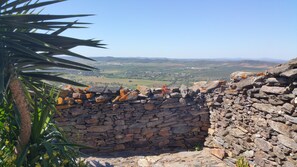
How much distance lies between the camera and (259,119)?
17.0 feet

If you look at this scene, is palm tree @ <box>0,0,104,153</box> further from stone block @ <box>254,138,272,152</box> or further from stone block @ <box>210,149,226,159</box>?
stone block @ <box>210,149,226,159</box>

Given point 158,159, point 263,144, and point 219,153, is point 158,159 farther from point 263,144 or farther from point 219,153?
point 263,144

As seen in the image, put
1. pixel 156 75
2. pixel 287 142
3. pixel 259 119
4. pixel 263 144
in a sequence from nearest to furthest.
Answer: pixel 287 142 → pixel 263 144 → pixel 259 119 → pixel 156 75

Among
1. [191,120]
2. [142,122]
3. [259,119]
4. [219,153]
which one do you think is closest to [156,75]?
[191,120]

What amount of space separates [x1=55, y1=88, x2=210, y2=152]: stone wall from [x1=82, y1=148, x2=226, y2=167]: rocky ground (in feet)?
1.05

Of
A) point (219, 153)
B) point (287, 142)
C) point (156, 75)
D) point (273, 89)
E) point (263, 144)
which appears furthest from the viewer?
point (156, 75)

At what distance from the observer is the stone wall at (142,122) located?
6492 mm

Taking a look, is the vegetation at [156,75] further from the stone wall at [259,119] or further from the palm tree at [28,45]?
the palm tree at [28,45]

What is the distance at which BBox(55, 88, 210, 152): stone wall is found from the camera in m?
6.49

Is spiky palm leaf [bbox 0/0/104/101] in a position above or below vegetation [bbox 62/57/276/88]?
above

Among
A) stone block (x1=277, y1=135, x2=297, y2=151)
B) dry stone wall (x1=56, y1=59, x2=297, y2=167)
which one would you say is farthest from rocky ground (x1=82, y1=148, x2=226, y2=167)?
stone block (x1=277, y1=135, x2=297, y2=151)

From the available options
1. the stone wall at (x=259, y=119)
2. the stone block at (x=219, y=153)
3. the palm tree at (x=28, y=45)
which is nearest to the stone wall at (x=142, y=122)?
the stone wall at (x=259, y=119)

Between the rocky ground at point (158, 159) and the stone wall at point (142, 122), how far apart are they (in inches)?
12.6

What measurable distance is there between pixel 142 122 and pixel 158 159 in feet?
3.31
